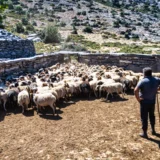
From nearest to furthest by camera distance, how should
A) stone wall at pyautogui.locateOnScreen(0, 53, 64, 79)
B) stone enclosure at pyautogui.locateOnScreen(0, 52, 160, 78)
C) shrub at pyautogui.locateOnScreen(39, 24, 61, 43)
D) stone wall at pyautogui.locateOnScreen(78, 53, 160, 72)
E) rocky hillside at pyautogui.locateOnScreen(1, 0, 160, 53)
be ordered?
stone wall at pyautogui.locateOnScreen(0, 53, 64, 79) → stone enclosure at pyautogui.locateOnScreen(0, 52, 160, 78) → stone wall at pyautogui.locateOnScreen(78, 53, 160, 72) → shrub at pyautogui.locateOnScreen(39, 24, 61, 43) → rocky hillside at pyautogui.locateOnScreen(1, 0, 160, 53)

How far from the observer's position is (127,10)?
93.9 meters

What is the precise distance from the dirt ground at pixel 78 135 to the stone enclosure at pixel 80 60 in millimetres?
4655

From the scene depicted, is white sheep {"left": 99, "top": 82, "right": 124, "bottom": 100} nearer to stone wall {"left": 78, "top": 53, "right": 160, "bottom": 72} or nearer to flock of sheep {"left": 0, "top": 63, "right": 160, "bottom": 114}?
flock of sheep {"left": 0, "top": 63, "right": 160, "bottom": 114}

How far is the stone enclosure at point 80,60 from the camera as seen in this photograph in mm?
14588

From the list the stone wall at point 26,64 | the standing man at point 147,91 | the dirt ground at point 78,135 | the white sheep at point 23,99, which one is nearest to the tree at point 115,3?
the stone wall at point 26,64

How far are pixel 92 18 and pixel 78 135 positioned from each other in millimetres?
71491

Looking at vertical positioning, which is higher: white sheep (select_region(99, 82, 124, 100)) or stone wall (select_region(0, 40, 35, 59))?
stone wall (select_region(0, 40, 35, 59))

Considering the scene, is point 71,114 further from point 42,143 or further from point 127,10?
point 127,10

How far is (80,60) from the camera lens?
19953 millimetres

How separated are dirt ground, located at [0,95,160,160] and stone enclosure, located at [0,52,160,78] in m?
4.66

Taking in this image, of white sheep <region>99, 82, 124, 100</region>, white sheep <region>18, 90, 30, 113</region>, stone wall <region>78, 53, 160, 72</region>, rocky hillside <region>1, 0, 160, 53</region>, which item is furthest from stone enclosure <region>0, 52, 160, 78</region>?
rocky hillside <region>1, 0, 160, 53</region>

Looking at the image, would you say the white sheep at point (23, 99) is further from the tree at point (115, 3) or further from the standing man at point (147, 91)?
the tree at point (115, 3)

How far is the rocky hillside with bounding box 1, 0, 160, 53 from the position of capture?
6119 centimetres

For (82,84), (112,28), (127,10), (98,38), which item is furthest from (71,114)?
(127,10)
